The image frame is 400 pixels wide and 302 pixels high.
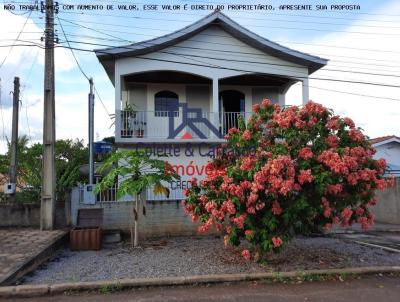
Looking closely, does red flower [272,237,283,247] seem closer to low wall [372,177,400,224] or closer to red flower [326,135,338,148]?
red flower [326,135,338,148]

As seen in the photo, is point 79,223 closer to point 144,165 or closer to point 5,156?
point 144,165

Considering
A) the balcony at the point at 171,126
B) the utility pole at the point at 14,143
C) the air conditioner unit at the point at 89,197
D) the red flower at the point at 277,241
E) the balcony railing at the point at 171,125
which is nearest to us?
the red flower at the point at 277,241

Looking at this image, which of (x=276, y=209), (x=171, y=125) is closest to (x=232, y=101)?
(x=171, y=125)

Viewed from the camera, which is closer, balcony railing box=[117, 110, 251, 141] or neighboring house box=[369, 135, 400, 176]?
balcony railing box=[117, 110, 251, 141]

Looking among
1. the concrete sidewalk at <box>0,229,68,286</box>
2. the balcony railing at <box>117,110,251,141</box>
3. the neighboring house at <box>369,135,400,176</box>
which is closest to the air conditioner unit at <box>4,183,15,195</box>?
the concrete sidewalk at <box>0,229,68,286</box>

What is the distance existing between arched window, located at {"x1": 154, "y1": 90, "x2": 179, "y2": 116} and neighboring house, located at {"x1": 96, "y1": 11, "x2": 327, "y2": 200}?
0.04 m

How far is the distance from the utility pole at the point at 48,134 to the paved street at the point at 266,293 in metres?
6.15

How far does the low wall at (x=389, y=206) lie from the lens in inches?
659

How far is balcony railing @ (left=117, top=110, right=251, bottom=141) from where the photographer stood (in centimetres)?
1507

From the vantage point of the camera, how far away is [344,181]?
308 inches

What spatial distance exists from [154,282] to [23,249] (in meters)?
3.98

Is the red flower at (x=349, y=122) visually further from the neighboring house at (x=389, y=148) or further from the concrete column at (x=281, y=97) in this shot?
the neighboring house at (x=389, y=148)

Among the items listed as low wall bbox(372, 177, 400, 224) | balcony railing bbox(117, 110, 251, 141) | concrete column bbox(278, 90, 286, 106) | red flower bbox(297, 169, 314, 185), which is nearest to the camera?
red flower bbox(297, 169, 314, 185)

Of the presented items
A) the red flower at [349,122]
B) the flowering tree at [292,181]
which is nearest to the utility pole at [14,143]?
the flowering tree at [292,181]
